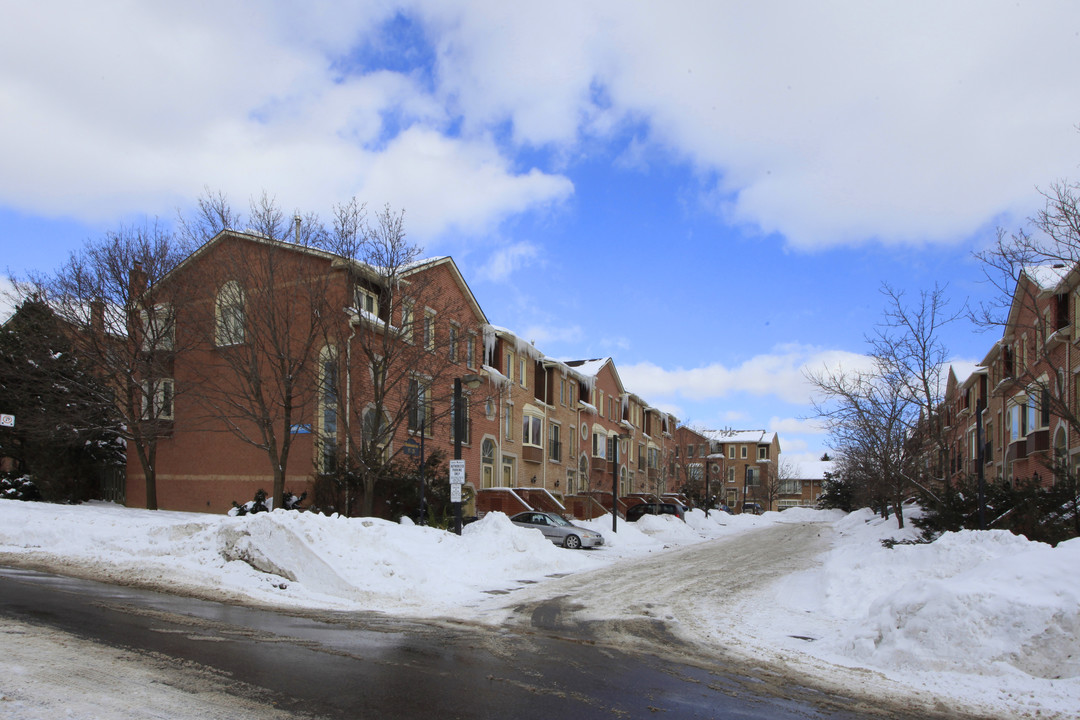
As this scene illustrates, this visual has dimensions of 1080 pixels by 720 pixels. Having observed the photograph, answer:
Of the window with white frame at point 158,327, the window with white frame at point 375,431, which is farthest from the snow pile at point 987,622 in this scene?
the window with white frame at point 158,327

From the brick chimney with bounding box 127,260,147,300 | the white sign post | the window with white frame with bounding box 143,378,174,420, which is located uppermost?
the brick chimney with bounding box 127,260,147,300

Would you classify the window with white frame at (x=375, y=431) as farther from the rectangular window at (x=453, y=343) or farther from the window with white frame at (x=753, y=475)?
the window with white frame at (x=753, y=475)

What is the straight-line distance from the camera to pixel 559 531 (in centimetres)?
2697

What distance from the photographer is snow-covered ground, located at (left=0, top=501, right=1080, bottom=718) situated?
8094 millimetres

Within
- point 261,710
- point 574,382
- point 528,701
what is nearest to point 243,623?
point 261,710

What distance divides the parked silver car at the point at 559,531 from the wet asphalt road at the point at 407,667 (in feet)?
54.1

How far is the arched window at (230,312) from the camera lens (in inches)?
907

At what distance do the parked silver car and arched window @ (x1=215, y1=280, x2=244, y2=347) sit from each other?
11.0 meters

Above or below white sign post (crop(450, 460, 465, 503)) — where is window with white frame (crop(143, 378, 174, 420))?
above

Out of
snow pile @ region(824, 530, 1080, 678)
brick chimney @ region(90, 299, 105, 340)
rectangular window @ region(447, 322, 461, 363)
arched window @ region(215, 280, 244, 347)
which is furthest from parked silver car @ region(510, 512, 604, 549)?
snow pile @ region(824, 530, 1080, 678)

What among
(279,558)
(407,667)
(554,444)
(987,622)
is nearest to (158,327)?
(279,558)

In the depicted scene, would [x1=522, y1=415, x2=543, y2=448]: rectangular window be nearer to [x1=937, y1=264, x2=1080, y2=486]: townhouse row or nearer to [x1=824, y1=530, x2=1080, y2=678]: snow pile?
[x1=937, y1=264, x2=1080, y2=486]: townhouse row

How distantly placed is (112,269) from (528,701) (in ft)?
79.2

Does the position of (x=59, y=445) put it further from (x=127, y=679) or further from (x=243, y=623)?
(x=127, y=679)
